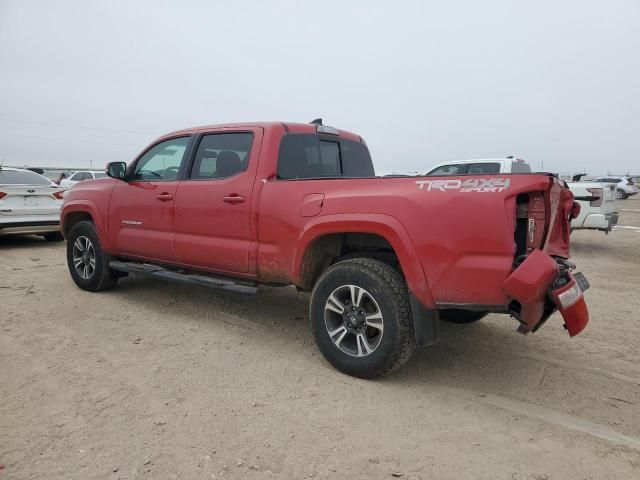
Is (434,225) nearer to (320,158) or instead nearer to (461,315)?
(461,315)

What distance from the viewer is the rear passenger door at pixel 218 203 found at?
402cm

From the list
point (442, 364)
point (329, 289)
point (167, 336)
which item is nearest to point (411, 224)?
point (329, 289)

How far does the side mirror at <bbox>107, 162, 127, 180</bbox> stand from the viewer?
5148 millimetres

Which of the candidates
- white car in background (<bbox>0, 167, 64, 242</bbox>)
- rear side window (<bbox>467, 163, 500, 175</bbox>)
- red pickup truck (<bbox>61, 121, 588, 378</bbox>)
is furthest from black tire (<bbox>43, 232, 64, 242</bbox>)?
rear side window (<bbox>467, 163, 500, 175</bbox>)

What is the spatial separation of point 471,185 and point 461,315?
5.85 feet

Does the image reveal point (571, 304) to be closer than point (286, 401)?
Yes

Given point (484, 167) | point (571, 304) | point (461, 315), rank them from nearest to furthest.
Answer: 1. point (571, 304)
2. point (461, 315)
3. point (484, 167)

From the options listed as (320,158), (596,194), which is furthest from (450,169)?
(320,158)

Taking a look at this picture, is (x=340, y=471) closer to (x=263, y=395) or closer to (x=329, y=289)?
(x=263, y=395)

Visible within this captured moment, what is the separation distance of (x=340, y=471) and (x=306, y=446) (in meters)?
0.28

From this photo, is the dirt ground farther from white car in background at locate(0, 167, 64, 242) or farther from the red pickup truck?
white car in background at locate(0, 167, 64, 242)

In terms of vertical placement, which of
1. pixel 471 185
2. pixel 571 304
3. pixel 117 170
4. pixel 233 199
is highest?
pixel 117 170

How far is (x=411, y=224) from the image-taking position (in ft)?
10.0

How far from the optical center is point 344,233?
365cm
